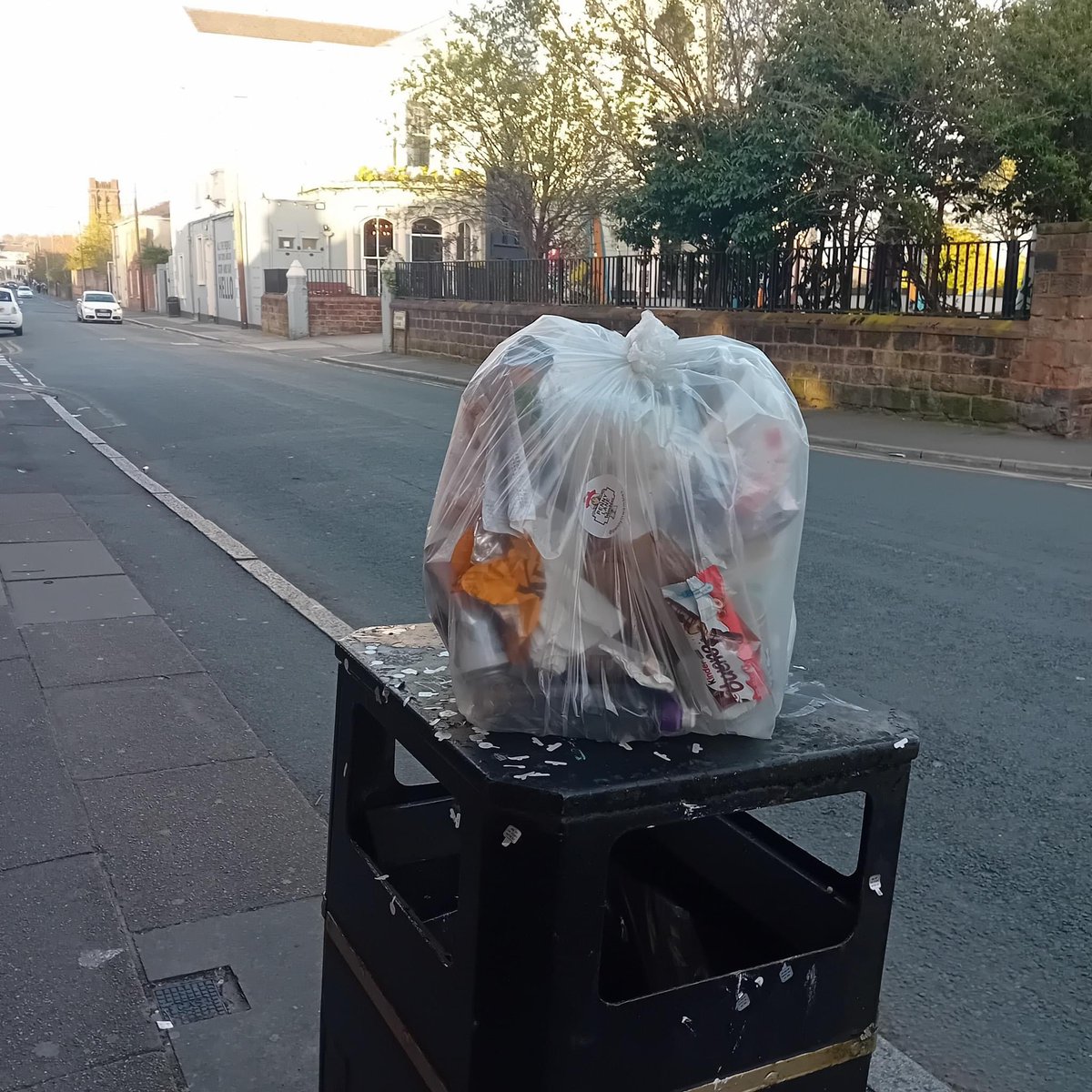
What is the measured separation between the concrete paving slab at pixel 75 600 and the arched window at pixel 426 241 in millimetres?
35344

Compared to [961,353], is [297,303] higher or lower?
higher

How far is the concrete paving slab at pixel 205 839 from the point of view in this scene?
324cm

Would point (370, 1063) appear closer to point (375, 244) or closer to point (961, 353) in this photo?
point (961, 353)

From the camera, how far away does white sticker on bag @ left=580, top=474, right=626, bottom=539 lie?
1628 millimetres

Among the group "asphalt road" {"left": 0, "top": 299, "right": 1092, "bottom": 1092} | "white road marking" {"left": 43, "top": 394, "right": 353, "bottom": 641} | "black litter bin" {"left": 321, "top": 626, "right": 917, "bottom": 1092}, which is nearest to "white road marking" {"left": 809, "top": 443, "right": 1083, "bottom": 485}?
"asphalt road" {"left": 0, "top": 299, "right": 1092, "bottom": 1092}

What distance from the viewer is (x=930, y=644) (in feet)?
18.5

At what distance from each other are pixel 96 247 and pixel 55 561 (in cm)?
8913

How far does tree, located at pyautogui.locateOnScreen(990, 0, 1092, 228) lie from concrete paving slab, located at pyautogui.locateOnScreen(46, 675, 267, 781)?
12.7 meters

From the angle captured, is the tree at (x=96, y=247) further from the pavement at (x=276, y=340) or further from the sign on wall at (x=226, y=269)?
the pavement at (x=276, y=340)

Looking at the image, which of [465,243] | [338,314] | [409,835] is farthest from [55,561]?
[465,243]

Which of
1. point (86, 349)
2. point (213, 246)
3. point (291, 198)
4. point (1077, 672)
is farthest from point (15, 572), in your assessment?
point (213, 246)

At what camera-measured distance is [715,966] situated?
6.31ft

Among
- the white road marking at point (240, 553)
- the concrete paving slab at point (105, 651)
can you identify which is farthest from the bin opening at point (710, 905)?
Answer: the concrete paving slab at point (105, 651)

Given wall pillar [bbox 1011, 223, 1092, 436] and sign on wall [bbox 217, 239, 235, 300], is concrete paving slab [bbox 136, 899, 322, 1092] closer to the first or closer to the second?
wall pillar [bbox 1011, 223, 1092, 436]
